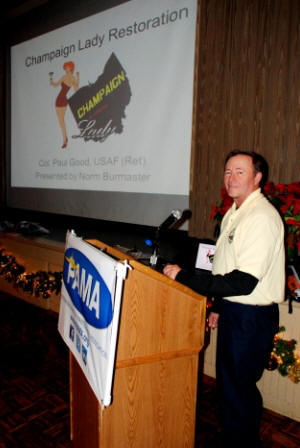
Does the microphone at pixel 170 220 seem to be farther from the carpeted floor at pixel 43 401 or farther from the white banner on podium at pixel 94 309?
the carpeted floor at pixel 43 401

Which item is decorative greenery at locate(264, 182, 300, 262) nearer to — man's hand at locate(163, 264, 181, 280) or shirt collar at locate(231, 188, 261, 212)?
shirt collar at locate(231, 188, 261, 212)

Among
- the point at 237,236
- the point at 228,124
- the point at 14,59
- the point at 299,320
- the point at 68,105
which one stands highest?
the point at 14,59

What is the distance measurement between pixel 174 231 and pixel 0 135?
304 cm

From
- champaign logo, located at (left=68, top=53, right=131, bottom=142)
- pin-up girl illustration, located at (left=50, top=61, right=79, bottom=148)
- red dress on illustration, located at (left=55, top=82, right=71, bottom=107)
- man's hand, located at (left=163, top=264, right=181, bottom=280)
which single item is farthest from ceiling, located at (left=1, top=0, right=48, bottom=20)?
man's hand, located at (left=163, top=264, right=181, bottom=280)

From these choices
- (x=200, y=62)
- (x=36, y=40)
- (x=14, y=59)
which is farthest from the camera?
(x=14, y=59)

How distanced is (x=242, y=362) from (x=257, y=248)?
48cm

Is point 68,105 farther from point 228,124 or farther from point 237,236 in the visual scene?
point 237,236

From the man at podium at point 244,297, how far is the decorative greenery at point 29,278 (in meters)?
2.10

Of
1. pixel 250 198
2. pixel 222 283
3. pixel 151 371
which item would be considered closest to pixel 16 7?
pixel 250 198

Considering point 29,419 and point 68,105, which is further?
point 68,105

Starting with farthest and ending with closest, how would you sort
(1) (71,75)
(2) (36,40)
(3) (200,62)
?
1. (2) (36,40)
2. (1) (71,75)
3. (3) (200,62)

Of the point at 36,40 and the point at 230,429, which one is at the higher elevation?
the point at 36,40

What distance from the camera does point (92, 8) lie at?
348 centimetres

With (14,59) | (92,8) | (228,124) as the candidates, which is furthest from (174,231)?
(14,59)
